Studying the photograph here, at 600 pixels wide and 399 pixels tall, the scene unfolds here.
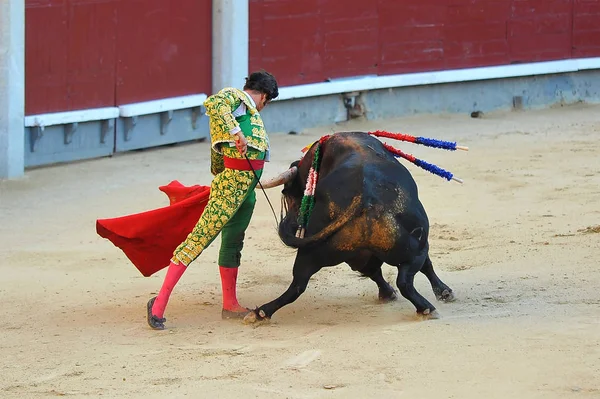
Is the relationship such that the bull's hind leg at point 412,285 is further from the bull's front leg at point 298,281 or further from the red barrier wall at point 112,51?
the red barrier wall at point 112,51

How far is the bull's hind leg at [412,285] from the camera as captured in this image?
4.40 meters

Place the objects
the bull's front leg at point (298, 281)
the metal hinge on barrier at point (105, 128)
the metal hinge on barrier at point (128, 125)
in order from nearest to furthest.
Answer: the bull's front leg at point (298, 281) < the metal hinge on barrier at point (105, 128) < the metal hinge on barrier at point (128, 125)

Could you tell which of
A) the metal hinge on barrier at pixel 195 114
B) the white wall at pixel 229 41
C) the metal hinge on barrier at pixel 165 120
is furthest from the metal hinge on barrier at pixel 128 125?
the white wall at pixel 229 41

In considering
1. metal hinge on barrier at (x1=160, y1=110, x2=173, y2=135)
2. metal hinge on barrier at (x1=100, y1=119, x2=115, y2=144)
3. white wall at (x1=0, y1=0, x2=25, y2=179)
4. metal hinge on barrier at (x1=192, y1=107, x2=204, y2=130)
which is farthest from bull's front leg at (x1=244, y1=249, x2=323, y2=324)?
metal hinge on barrier at (x1=192, y1=107, x2=204, y2=130)

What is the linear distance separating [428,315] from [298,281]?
49cm

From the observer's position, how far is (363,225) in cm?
435

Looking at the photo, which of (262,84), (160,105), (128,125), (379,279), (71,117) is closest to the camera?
(262,84)

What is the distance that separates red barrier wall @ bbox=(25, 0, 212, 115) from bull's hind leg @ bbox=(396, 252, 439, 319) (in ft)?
13.7

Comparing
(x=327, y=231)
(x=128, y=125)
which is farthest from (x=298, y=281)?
(x=128, y=125)

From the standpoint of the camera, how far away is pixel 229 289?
4746 millimetres

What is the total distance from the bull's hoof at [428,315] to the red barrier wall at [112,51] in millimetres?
4210

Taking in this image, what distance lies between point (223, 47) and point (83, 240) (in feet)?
10.7

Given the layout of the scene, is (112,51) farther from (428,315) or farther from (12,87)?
(428,315)

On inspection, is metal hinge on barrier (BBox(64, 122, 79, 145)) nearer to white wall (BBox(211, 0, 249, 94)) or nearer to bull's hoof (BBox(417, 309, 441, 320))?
white wall (BBox(211, 0, 249, 94))
